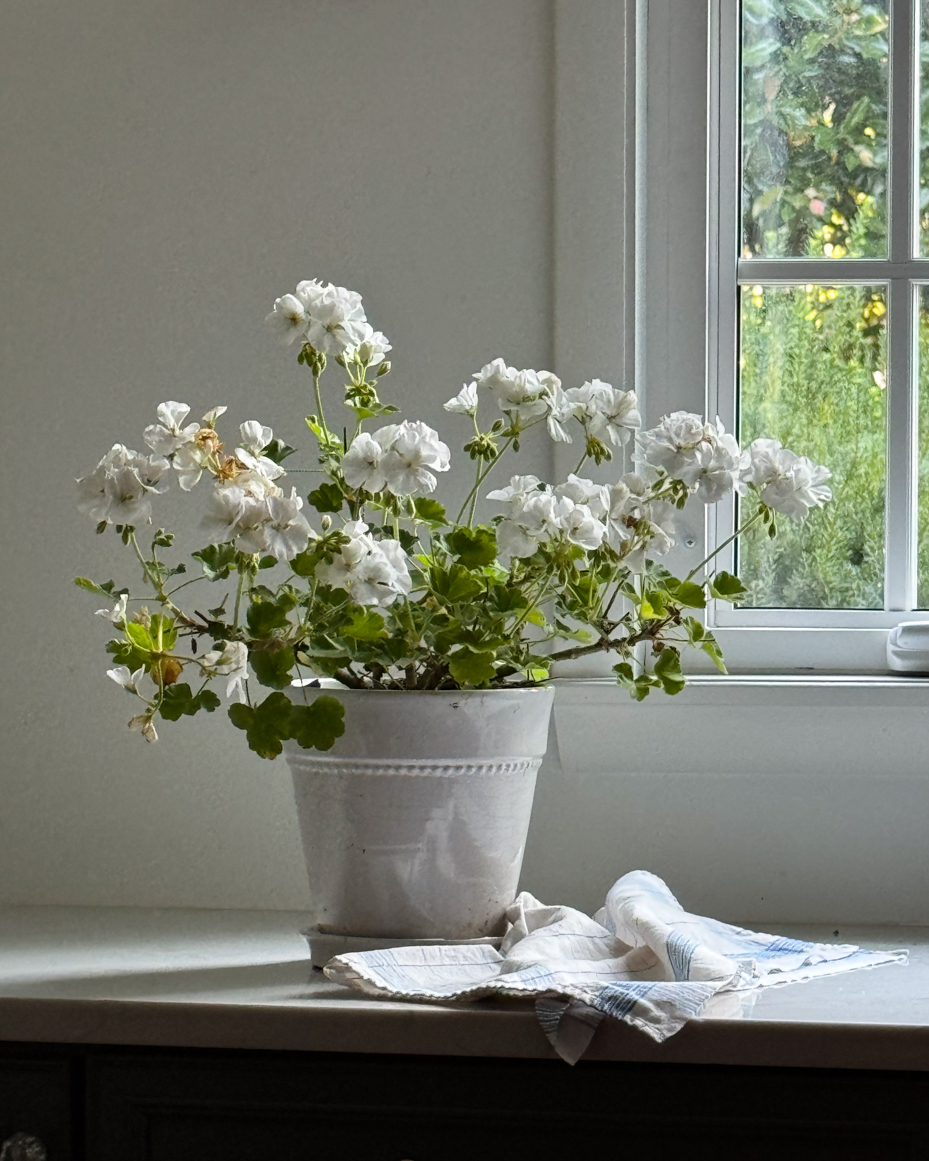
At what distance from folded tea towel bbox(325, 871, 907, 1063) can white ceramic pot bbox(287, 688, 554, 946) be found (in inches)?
2.1

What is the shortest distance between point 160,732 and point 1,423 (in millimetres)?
420

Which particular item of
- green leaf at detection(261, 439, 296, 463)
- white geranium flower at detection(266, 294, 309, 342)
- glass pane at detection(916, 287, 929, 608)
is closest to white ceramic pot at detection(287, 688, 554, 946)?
green leaf at detection(261, 439, 296, 463)

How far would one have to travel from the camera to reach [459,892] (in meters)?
1.15

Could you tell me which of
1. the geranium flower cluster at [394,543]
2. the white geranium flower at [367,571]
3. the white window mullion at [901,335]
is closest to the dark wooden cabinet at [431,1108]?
the geranium flower cluster at [394,543]

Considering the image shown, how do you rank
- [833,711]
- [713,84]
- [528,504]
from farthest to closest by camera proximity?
[713,84] → [833,711] → [528,504]

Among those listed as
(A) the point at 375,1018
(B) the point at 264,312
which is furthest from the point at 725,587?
(B) the point at 264,312

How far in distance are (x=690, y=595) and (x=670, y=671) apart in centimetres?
8

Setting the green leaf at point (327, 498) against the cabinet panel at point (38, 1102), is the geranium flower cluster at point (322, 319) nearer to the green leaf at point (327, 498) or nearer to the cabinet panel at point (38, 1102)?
the green leaf at point (327, 498)

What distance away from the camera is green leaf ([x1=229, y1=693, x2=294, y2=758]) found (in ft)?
3.40

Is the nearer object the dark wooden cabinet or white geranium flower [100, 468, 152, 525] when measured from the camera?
the dark wooden cabinet

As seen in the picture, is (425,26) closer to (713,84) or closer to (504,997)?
(713,84)

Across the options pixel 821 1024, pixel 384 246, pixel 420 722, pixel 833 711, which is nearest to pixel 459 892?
pixel 420 722

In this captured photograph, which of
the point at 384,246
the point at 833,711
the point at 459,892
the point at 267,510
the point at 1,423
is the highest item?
the point at 384,246

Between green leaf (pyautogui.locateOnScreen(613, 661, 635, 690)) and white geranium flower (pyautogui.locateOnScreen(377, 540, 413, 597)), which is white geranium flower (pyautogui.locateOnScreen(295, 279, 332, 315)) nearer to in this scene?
white geranium flower (pyautogui.locateOnScreen(377, 540, 413, 597))
